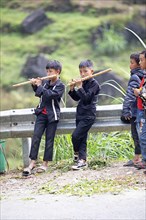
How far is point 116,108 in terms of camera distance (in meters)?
8.25

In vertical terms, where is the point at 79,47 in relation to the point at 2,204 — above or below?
above

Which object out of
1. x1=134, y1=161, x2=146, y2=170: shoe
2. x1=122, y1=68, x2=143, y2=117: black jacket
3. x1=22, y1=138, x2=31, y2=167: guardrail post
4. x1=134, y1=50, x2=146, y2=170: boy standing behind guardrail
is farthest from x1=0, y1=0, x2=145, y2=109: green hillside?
x1=134, y1=50, x2=146, y2=170: boy standing behind guardrail

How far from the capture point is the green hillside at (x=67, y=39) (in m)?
20.9

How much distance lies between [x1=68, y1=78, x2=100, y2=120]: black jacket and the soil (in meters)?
0.73

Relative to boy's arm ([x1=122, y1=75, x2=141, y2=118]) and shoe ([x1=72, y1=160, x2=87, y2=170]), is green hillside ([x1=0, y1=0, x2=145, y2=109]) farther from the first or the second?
boy's arm ([x1=122, y1=75, x2=141, y2=118])

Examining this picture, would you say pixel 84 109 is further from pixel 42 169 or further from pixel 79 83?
pixel 42 169

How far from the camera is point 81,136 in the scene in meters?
7.92

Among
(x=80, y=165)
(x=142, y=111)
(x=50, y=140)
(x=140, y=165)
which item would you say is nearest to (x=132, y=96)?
(x=142, y=111)

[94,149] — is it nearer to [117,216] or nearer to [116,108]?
[116,108]

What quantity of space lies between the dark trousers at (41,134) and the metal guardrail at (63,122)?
0.27 meters

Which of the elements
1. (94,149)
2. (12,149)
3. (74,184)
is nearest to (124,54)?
(12,149)

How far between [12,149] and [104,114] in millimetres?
2943

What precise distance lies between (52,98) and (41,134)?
1.74ft

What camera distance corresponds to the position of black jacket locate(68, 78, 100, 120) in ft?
25.5
